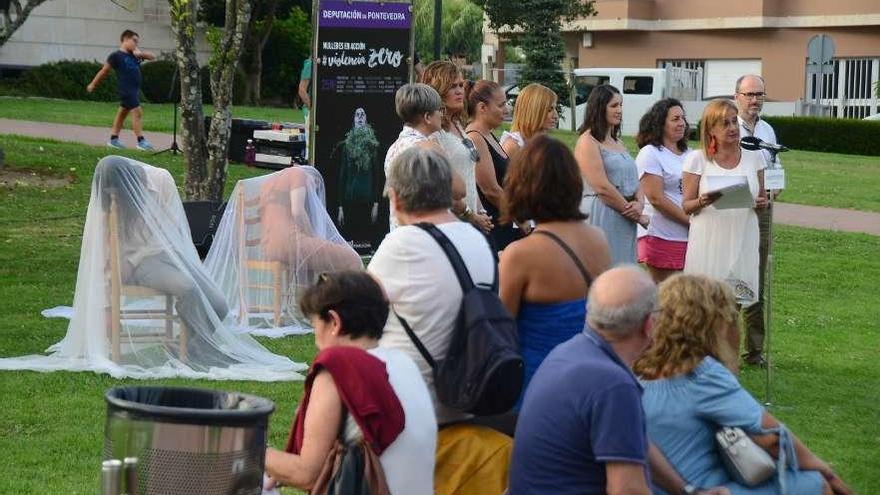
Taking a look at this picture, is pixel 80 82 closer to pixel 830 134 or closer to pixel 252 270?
pixel 830 134

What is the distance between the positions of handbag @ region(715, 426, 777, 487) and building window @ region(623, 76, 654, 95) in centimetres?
3971

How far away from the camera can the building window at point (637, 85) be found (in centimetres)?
4428

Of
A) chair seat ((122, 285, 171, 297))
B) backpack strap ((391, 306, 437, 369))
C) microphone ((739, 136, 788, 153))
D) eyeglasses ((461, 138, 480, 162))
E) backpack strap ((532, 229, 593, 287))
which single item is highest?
microphone ((739, 136, 788, 153))

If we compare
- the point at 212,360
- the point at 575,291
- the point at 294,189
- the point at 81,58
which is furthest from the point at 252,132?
the point at 81,58

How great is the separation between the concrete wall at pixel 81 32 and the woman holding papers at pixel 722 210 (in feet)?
135

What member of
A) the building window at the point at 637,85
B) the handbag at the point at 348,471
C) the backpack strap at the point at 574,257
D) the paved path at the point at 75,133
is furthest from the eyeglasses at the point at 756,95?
the building window at the point at 637,85

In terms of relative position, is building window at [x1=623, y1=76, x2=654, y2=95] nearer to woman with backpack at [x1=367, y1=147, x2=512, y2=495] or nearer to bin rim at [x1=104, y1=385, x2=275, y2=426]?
woman with backpack at [x1=367, y1=147, x2=512, y2=495]

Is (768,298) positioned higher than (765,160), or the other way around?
(765,160)

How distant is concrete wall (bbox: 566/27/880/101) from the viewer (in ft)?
170

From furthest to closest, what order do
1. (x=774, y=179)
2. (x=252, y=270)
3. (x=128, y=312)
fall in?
(x=252, y=270) → (x=128, y=312) → (x=774, y=179)

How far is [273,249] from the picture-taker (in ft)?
34.7

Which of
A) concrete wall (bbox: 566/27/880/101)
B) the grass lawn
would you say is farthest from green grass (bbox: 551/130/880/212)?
concrete wall (bbox: 566/27/880/101)

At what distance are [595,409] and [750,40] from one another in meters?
51.1

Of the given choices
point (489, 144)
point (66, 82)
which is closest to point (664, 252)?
point (489, 144)
